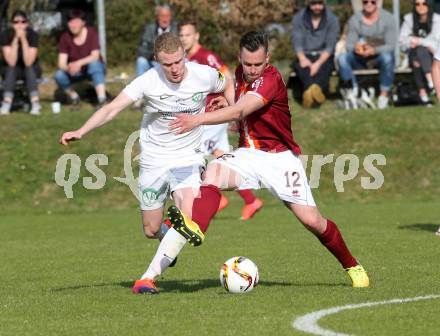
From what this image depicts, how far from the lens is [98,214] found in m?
18.0

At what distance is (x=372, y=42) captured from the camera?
19.9 m

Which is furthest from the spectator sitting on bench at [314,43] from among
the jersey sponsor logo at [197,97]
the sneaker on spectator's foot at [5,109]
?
the jersey sponsor logo at [197,97]

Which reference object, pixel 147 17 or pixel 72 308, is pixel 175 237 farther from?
pixel 147 17

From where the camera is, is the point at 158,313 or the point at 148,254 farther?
the point at 148,254

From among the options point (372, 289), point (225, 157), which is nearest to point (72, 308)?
point (225, 157)

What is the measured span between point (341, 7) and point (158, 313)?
55.7 feet

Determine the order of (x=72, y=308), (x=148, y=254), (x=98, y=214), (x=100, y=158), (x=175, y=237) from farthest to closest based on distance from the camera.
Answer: (x=100, y=158) < (x=98, y=214) < (x=148, y=254) < (x=175, y=237) < (x=72, y=308)

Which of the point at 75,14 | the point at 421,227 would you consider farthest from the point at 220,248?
the point at 75,14

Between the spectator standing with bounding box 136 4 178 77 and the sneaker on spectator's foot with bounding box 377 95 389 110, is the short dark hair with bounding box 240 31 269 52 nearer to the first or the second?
the spectator standing with bounding box 136 4 178 77

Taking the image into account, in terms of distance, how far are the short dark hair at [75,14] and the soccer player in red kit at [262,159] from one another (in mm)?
11879

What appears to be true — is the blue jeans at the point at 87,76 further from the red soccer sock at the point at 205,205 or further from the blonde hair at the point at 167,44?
the red soccer sock at the point at 205,205

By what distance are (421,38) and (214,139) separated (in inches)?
225

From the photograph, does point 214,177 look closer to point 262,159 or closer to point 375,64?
point 262,159

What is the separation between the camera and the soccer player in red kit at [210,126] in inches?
573
